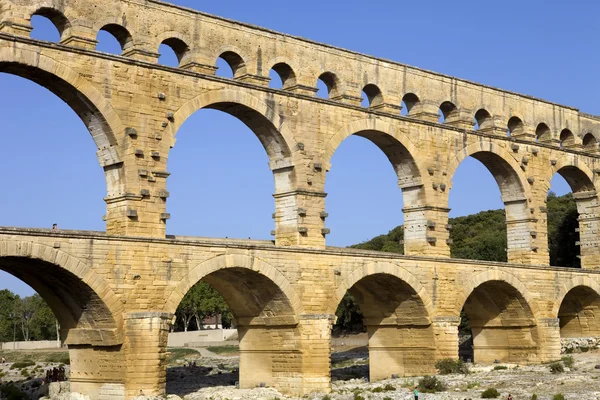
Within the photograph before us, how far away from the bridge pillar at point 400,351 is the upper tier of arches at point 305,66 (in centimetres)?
721

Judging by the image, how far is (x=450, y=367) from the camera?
2911 centimetres

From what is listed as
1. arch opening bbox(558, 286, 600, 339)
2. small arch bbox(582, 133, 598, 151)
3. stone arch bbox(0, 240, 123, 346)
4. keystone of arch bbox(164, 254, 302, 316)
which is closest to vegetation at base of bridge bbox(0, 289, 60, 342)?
arch opening bbox(558, 286, 600, 339)

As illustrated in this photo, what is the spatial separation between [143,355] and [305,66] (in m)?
10.4

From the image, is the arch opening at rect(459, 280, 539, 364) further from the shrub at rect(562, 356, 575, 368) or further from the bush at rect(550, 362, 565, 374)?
the bush at rect(550, 362, 565, 374)

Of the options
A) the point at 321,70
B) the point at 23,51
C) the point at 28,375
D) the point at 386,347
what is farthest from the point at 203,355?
the point at 23,51

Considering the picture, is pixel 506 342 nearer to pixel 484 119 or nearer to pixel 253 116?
pixel 484 119

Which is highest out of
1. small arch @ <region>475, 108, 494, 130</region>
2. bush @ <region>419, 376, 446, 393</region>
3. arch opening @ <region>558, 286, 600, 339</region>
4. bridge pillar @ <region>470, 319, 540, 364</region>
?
small arch @ <region>475, 108, 494, 130</region>

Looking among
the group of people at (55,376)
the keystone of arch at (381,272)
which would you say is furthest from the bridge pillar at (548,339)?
the group of people at (55,376)

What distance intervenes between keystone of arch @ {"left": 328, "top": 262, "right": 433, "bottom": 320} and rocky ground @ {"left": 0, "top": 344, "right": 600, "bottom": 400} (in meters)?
2.42

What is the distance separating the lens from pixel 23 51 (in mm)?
21641

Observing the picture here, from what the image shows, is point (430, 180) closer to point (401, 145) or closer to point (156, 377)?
point (401, 145)

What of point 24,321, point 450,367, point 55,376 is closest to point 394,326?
point 450,367

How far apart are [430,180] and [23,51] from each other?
47.7ft

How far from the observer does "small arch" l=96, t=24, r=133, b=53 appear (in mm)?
24031
